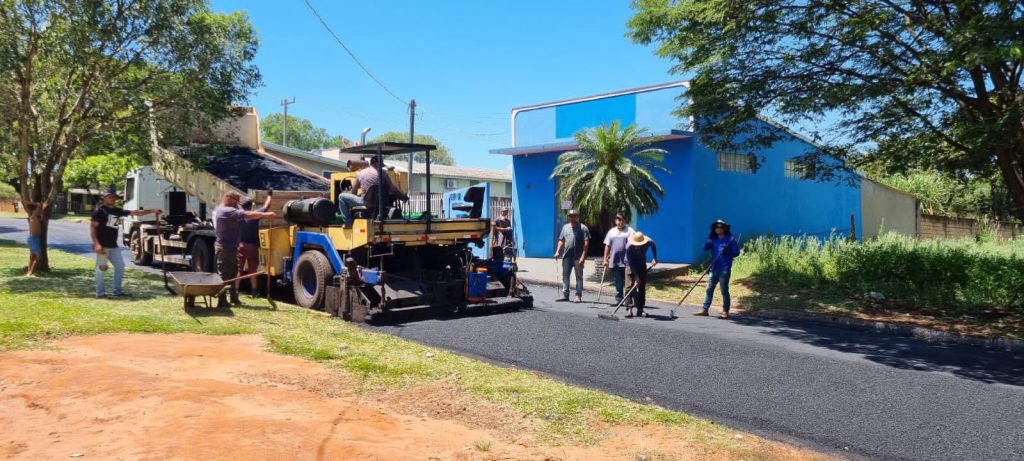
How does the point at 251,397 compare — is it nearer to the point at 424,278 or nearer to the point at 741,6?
the point at 424,278

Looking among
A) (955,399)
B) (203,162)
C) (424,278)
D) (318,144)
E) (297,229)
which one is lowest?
(955,399)

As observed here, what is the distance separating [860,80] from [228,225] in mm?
9092

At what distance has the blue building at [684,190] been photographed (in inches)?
660

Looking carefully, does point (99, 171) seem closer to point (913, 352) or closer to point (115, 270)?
point (115, 270)

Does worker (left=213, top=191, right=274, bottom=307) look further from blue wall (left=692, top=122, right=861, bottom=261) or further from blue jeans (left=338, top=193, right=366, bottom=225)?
blue wall (left=692, top=122, right=861, bottom=261)

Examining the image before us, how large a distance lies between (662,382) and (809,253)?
957 cm

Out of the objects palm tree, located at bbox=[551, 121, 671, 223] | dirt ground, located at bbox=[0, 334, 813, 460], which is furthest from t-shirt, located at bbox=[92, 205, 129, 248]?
palm tree, located at bbox=[551, 121, 671, 223]

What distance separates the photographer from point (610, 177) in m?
14.1

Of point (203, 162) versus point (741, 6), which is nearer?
point (741, 6)

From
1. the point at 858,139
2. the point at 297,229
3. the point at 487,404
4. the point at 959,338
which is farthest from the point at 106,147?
the point at 959,338

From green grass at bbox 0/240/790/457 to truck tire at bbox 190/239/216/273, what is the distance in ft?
4.58

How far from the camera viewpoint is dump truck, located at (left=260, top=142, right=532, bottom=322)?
30.3 feet

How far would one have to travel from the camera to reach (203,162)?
12.6m

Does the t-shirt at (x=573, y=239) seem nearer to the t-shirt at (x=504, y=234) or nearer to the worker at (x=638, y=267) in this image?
the worker at (x=638, y=267)
